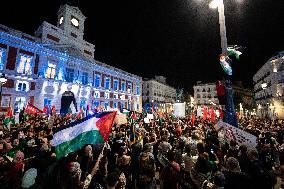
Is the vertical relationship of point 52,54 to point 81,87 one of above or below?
above

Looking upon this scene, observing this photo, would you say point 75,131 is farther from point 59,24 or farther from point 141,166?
point 59,24

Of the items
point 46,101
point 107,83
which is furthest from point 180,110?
point 107,83

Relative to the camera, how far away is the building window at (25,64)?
26.3 m

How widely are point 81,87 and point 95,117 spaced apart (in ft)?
104

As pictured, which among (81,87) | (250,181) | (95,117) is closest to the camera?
(250,181)

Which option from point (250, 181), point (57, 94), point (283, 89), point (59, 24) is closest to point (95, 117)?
point (250, 181)

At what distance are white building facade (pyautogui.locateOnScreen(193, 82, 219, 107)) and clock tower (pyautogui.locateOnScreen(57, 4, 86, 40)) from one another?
67.8m

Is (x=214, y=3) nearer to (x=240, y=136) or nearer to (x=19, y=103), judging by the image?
(x=240, y=136)

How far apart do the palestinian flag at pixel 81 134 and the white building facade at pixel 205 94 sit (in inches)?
3506

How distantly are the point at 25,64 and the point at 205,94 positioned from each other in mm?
80942

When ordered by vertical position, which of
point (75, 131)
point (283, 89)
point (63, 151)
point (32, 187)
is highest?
point (283, 89)

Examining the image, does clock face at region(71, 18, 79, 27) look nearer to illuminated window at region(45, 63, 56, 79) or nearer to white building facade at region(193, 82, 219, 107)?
illuminated window at region(45, 63, 56, 79)

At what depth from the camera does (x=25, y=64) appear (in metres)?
27.0

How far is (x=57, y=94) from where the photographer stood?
3038 centimetres
